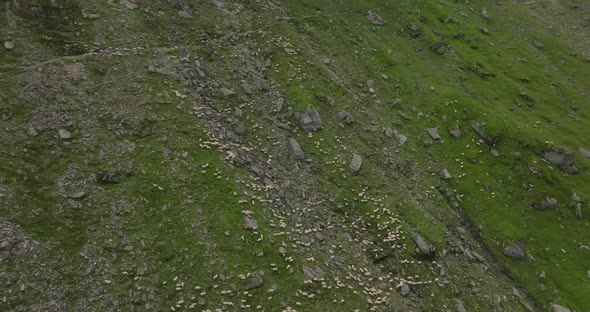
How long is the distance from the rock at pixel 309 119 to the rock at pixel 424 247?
17898mm

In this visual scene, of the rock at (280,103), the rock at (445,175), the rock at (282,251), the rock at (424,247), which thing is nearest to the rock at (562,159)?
the rock at (445,175)

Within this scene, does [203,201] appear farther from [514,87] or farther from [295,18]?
[514,87]

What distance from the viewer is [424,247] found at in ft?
130

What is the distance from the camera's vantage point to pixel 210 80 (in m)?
49.2

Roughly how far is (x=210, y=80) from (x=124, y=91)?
10738 millimetres

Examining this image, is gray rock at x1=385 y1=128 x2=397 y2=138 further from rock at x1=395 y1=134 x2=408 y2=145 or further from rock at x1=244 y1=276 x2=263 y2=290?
rock at x1=244 y1=276 x2=263 y2=290

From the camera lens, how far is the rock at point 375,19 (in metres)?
75.7

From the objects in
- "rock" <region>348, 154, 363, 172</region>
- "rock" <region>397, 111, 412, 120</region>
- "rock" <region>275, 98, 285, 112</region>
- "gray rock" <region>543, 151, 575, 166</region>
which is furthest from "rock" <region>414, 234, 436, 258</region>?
"gray rock" <region>543, 151, 575, 166</region>

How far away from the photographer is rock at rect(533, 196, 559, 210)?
50.5m

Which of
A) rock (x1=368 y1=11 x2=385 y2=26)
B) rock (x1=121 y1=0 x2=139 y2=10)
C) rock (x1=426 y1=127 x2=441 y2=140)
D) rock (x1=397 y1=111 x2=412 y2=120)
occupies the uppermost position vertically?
rock (x1=121 y1=0 x2=139 y2=10)

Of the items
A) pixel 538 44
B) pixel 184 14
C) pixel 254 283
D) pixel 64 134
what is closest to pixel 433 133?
pixel 254 283

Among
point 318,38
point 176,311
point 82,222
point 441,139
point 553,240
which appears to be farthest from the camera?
point 318,38

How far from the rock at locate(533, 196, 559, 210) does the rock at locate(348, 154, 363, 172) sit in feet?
81.7

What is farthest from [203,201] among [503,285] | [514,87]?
[514,87]
